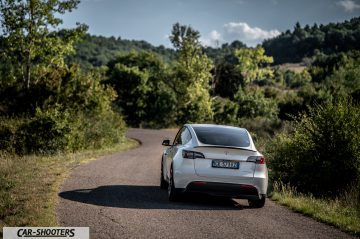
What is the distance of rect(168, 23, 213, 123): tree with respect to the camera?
58.3 meters

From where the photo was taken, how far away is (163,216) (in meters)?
9.16

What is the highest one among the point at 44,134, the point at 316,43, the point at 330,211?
the point at 316,43

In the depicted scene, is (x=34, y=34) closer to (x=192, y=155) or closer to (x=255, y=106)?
(x=192, y=155)

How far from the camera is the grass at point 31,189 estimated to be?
26.9 ft

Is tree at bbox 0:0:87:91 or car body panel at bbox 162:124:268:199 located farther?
tree at bbox 0:0:87:91

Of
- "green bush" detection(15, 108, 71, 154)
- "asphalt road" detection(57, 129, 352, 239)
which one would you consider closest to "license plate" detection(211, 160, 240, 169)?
"asphalt road" detection(57, 129, 352, 239)

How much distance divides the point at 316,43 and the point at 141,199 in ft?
523

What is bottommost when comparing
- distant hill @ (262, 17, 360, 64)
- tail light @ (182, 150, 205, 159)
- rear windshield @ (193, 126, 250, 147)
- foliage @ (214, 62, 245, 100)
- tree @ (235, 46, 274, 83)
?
tail light @ (182, 150, 205, 159)

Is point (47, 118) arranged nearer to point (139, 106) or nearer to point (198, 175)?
point (198, 175)

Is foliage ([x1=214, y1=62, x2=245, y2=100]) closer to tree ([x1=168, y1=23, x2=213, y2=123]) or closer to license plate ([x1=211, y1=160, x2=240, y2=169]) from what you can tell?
tree ([x1=168, y1=23, x2=213, y2=123])

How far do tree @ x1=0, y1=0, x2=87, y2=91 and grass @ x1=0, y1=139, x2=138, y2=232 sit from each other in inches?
357

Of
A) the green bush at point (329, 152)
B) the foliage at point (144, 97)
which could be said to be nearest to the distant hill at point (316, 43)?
the foliage at point (144, 97)

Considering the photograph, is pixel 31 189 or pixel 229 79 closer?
pixel 31 189

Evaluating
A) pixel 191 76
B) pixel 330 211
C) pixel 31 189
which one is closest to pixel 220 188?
pixel 330 211
